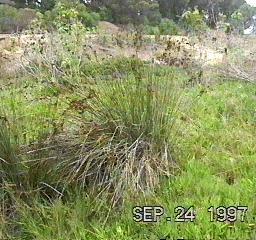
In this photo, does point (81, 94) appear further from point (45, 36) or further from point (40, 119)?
point (45, 36)

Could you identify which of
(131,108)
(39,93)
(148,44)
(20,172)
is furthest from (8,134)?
(148,44)

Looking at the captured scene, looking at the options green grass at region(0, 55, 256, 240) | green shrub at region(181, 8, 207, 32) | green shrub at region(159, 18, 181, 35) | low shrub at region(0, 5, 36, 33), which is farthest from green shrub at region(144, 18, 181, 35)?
low shrub at region(0, 5, 36, 33)

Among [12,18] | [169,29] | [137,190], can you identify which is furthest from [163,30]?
[137,190]

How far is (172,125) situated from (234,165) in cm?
56

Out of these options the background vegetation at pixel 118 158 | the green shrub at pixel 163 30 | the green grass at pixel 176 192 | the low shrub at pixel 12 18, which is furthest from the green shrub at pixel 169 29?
the green grass at pixel 176 192

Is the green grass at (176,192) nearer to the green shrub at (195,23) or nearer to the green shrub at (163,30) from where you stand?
the green shrub at (163,30)

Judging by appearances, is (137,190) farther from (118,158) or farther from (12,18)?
(12,18)

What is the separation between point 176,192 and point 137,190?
0.27 meters

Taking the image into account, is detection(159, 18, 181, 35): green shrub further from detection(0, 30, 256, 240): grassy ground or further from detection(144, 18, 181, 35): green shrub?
detection(0, 30, 256, 240): grassy ground

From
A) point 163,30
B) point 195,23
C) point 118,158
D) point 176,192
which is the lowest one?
point 176,192

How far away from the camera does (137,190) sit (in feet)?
9.01

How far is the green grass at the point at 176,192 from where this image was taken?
2434 millimetres

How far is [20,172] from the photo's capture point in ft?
9.20

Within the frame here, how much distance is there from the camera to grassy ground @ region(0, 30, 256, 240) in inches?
96.7
